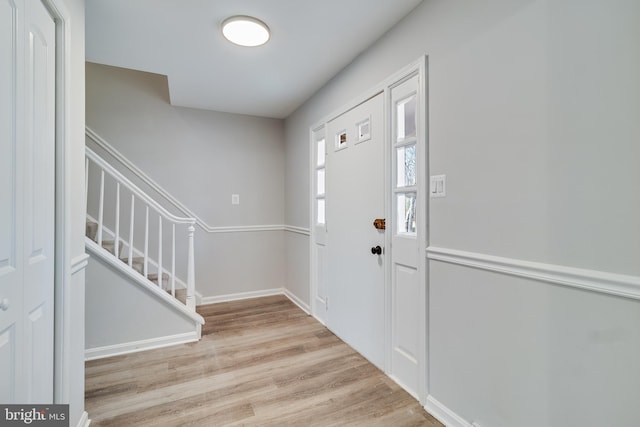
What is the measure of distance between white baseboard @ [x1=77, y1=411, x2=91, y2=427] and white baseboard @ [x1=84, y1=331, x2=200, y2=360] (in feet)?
2.74

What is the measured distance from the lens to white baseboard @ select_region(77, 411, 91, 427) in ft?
4.89

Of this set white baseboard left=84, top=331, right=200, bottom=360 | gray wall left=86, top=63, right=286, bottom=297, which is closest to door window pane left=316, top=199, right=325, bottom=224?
gray wall left=86, top=63, right=286, bottom=297

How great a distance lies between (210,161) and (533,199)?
11.2 feet

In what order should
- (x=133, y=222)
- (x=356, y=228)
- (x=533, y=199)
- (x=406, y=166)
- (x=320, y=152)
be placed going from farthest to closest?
(x=320, y=152) → (x=133, y=222) → (x=356, y=228) → (x=406, y=166) → (x=533, y=199)

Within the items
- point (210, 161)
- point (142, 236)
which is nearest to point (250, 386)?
point (142, 236)

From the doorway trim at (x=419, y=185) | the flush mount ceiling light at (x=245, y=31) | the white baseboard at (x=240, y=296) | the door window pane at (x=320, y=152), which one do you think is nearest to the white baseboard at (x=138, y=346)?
the white baseboard at (x=240, y=296)

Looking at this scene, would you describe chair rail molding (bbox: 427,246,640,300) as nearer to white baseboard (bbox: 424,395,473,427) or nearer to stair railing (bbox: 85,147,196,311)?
white baseboard (bbox: 424,395,473,427)

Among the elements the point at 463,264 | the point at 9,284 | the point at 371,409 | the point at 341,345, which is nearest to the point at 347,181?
the point at 463,264

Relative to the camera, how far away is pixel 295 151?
3646 millimetres

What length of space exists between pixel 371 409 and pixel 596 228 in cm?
147

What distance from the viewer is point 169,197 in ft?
11.3

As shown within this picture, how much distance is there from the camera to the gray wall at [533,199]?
3.16 feet

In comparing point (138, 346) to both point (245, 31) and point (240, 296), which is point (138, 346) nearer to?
point (240, 296)

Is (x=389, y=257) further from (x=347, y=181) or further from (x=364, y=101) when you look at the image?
(x=364, y=101)
